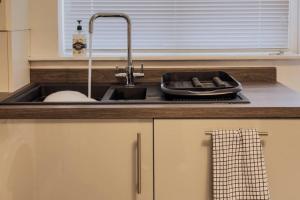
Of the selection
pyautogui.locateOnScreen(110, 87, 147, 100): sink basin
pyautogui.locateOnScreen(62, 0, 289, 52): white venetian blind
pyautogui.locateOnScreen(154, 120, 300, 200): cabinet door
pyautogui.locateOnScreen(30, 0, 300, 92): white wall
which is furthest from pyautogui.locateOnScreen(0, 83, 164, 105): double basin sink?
pyautogui.locateOnScreen(154, 120, 300, 200): cabinet door

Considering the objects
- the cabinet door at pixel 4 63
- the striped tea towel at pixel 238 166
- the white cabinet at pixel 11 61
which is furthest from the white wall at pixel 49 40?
the striped tea towel at pixel 238 166

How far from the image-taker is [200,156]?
1.80m

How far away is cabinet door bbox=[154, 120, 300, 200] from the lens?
5.86 ft

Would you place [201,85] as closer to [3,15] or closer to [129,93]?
[129,93]

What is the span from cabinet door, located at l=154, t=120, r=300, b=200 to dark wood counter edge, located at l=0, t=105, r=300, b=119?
0.9 inches

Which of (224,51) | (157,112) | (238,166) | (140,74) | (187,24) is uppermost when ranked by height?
(187,24)

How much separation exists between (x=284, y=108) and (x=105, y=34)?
1.10 meters

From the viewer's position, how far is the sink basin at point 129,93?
2.29 meters

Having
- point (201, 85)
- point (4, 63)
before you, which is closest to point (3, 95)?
point (4, 63)

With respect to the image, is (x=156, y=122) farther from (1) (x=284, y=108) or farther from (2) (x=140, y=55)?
(2) (x=140, y=55)

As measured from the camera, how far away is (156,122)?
1.79 m

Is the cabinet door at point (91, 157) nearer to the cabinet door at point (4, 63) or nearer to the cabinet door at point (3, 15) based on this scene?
the cabinet door at point (4, 63)

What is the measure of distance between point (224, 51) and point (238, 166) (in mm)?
918

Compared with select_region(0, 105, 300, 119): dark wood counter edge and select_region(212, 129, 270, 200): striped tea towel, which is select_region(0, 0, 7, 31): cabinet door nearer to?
select_region(0, 105, 300, 119): dark wood counter edge
